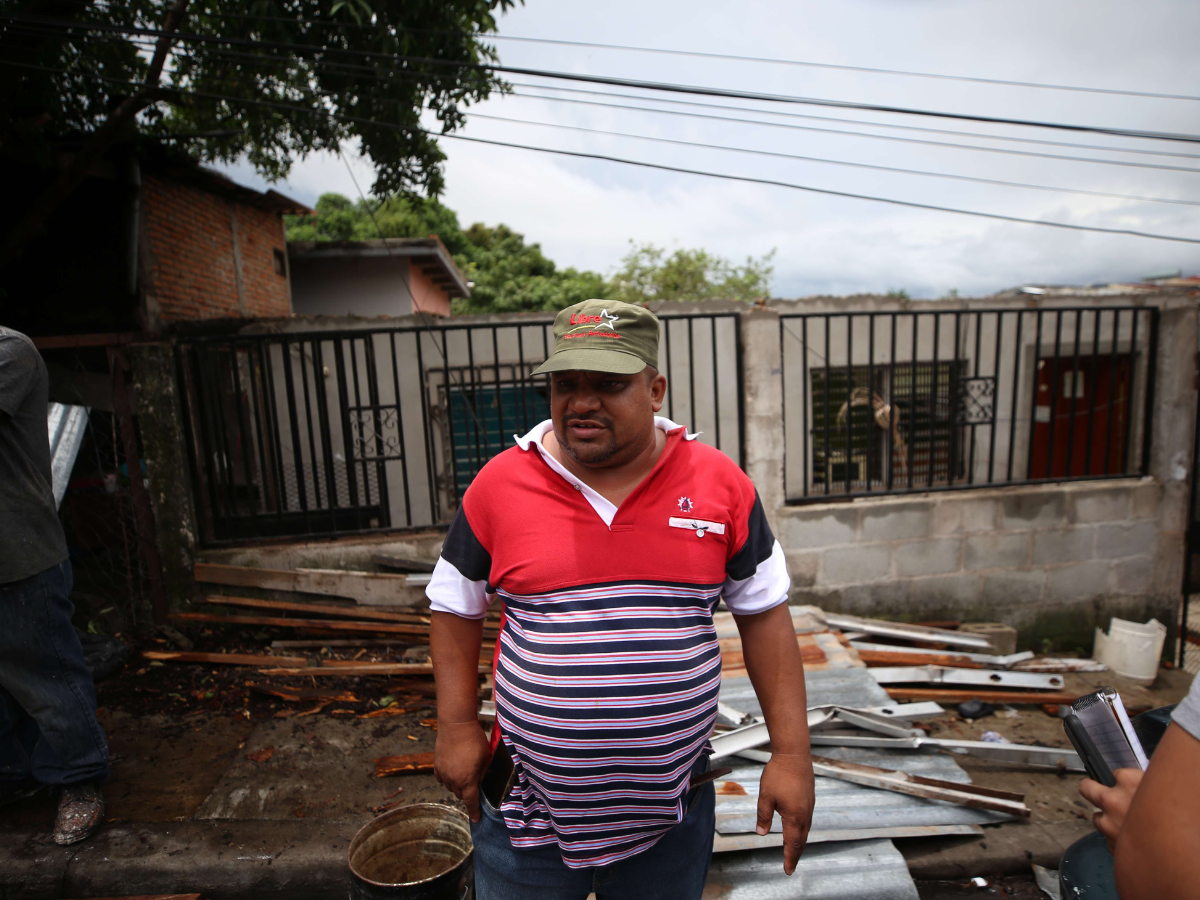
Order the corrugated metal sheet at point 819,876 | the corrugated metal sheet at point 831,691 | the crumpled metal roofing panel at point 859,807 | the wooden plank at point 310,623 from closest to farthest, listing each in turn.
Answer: the corrugated metal sheet at point 819,876 → the crumpled metal roofing panel at point 859,807 → the corrugated metal sheet at point 831,691 → the wooden plank at point 310,623

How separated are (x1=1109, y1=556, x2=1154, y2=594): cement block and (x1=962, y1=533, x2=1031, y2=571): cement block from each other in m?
0.83

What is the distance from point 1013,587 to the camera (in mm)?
5074

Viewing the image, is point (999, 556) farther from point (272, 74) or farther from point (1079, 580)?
point (272, 74)

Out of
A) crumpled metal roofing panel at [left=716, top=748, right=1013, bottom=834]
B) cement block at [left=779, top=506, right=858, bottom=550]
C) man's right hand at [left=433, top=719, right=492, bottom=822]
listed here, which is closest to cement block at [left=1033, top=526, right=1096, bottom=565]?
cement block at [left=779, top=506, right=858, bottom=550]

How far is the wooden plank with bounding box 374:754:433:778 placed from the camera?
311 cm

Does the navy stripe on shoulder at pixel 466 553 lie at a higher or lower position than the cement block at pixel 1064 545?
higher

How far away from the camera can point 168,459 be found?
4.34m

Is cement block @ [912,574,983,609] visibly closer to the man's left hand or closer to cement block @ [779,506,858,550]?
cement block @ [779,506,858,550]

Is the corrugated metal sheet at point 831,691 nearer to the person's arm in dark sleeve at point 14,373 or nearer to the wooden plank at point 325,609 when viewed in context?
the wooden plank at point 325,609

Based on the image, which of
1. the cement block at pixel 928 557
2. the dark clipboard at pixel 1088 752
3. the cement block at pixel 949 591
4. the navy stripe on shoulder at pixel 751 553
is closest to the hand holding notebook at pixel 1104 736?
the dark clipboard at pixel 1088 752

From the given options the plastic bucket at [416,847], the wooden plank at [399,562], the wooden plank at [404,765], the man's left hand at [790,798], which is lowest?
the wooden plank at [404,765]

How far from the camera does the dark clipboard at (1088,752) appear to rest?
1216 millimetres

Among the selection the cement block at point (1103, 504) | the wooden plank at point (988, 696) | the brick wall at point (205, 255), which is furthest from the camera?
the brick wall at point (205, 255)

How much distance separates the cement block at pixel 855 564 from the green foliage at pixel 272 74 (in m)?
4.95
